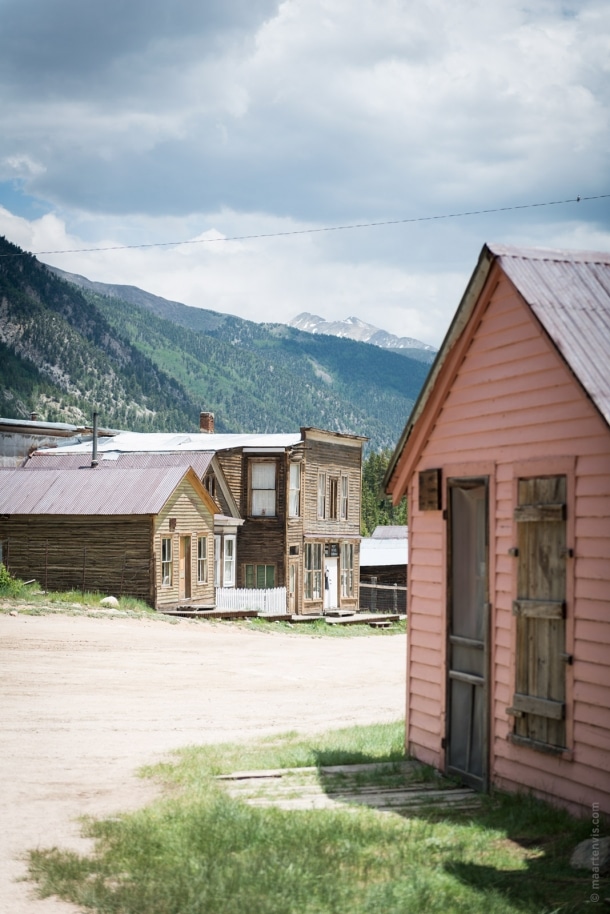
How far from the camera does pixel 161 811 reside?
→ 9.18 meters

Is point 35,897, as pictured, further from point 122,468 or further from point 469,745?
point 122,468

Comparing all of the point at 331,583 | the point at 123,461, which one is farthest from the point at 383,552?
the point at 123,461

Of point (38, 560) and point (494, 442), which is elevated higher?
point (494, 442)

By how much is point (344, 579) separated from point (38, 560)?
16.7m

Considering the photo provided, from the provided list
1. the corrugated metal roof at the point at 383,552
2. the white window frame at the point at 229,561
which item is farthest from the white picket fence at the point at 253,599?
the corrugated metal roof at the point at 383,552

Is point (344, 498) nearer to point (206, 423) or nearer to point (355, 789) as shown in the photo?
point (206, 423)

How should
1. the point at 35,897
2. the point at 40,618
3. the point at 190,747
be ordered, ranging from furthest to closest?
the point at 40,618 → the point at 190,747 → the point at 35,897

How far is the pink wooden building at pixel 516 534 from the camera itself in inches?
344

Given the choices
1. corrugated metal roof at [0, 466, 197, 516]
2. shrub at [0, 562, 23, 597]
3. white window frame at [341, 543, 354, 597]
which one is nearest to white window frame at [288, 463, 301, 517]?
white window frame at [341, 543, 354, 597]

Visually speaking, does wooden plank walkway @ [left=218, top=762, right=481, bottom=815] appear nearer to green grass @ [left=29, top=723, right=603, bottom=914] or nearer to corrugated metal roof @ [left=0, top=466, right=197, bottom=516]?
green grass @ [left=29, top=723, right=603, bottom=914]

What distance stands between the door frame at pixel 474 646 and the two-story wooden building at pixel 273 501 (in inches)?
1254

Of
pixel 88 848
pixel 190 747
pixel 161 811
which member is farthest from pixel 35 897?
pixel 190 747

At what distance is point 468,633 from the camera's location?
35.3 ft

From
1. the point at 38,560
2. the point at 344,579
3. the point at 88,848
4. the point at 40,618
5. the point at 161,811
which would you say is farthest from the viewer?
the point at 344,579
